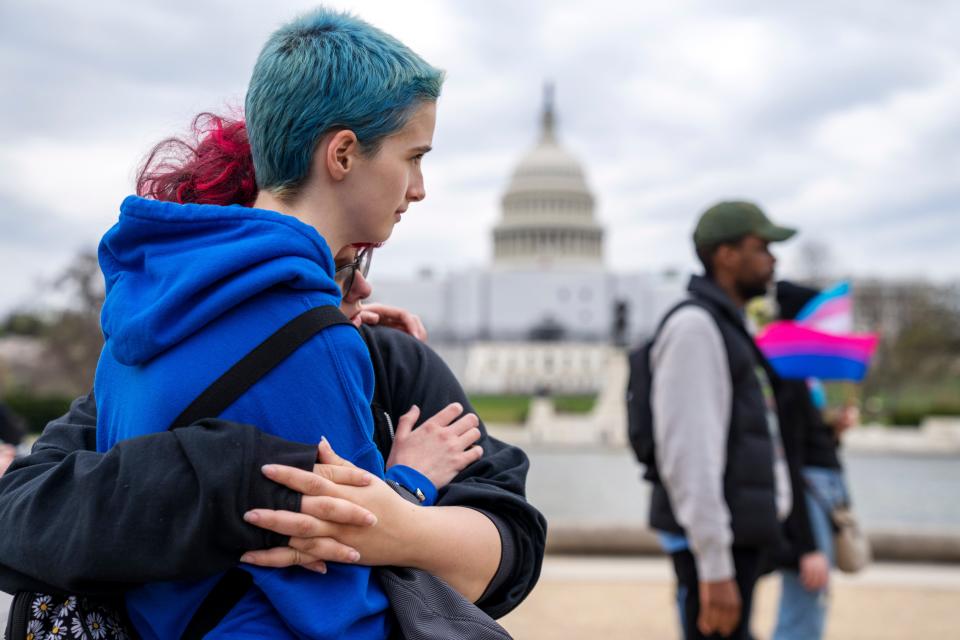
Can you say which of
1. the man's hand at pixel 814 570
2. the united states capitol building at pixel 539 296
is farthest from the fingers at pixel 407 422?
the united states capitol building at pixel 539 296

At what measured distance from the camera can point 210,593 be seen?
1.27m

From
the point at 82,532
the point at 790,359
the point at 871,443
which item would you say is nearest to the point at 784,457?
the point at 790,359

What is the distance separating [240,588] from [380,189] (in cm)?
58

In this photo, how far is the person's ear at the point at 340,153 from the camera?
1.37 meters

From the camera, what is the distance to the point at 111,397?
4.57 feet

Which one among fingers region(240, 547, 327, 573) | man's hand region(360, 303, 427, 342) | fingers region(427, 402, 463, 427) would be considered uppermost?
man's hand region(360, 303, 427, 342)

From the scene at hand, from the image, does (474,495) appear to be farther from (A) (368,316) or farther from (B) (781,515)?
(B) (781,515)

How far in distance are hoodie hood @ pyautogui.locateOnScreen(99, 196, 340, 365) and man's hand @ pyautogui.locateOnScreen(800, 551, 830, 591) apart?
113 inches

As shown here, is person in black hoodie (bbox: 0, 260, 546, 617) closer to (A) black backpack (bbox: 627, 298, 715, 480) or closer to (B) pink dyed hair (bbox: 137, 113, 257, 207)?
(B) pink dyed hair (bbox: 137, 113, 257, 207)

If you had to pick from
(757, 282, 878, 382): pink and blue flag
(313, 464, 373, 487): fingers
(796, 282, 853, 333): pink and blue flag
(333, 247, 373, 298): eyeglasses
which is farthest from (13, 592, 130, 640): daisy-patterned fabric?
(796, 282, 853, 333): pink and blue flag

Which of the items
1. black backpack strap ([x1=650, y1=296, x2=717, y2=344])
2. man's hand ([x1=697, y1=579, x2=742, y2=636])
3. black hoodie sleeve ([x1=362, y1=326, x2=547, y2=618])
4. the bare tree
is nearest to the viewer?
black hoodie sleeve ([x1=362, y1=326, x2=547, y2=618])

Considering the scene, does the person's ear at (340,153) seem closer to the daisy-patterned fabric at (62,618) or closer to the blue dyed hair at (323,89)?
the blue dyed hair at (323,89)

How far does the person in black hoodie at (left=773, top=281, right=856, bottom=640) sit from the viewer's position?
12.1ft

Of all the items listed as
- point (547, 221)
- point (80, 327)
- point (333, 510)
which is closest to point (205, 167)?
point (333, 510)
